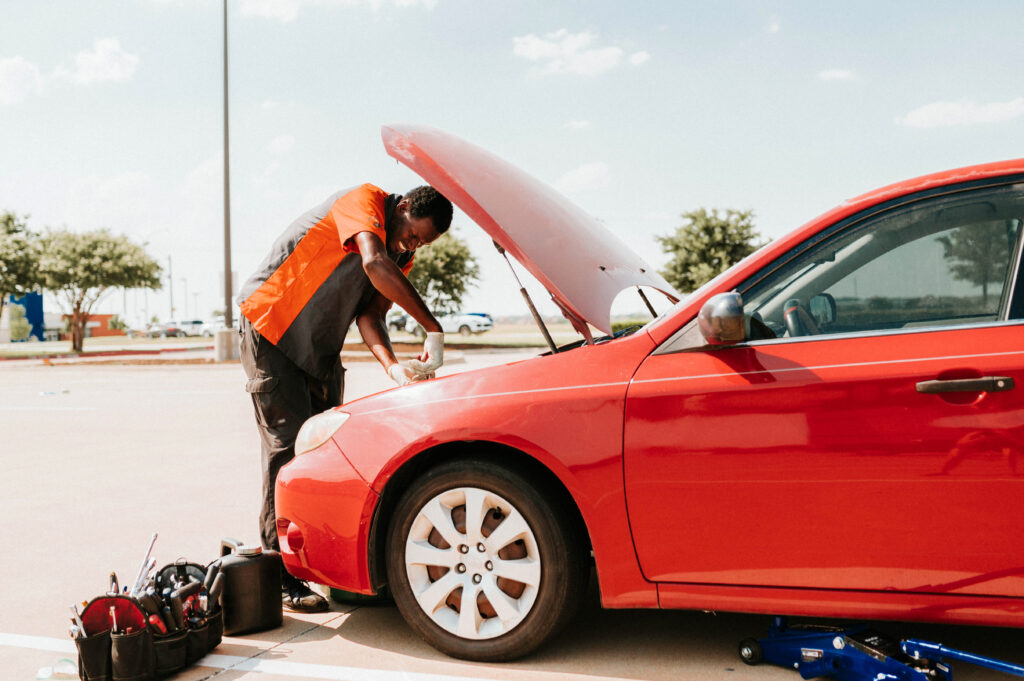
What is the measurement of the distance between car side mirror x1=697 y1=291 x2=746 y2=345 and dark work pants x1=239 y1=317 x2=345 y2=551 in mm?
2078

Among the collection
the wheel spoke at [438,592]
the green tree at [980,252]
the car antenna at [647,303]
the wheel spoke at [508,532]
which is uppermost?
the green tree at [980,252]

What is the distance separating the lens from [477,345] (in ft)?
127

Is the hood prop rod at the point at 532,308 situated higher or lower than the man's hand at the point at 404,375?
higher

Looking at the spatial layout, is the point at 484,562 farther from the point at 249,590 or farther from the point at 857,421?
the point at 857,421

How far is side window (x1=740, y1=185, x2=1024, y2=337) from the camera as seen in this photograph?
104 inches

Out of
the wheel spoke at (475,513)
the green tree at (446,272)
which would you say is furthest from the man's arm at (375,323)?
the green tree at (446,272)

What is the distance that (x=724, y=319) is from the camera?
2.62 metres

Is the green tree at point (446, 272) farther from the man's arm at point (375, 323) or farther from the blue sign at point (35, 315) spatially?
the blue sign at point (35, 315)

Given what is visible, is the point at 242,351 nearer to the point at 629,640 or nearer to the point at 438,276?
the point at 629,640

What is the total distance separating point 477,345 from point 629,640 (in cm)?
3557

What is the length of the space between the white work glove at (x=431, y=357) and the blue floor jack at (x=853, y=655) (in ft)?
5.39

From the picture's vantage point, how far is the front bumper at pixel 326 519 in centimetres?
313

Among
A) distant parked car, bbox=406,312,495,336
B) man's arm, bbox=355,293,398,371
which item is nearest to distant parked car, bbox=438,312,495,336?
distant parked car, bbox=406,312,495,336

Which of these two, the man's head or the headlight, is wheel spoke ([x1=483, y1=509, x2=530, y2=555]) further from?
the man's head
